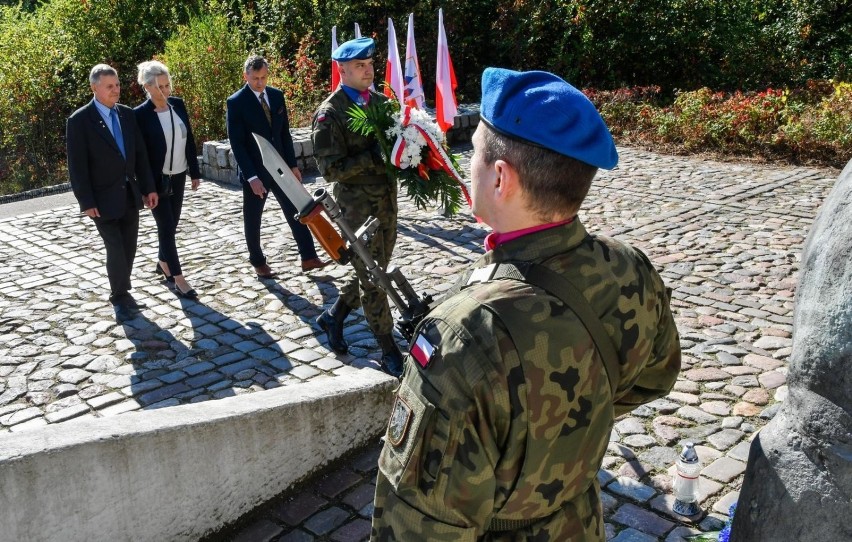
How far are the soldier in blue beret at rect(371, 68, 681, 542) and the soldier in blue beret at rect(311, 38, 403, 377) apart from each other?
3339 millimetres

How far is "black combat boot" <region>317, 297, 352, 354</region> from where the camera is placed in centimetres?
577

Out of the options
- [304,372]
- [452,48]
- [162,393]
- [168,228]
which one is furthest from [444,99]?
[452,48]

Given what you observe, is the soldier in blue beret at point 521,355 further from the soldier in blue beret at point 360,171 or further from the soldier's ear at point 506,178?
the soldier in blue beret at point 360,171

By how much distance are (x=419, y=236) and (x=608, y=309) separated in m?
6.68

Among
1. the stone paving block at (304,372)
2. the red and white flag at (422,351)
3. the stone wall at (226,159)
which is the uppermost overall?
A: the red and white flag at (422,351)

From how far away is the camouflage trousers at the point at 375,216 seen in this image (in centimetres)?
530

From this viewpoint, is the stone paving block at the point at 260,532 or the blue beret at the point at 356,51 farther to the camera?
the blue beret at the point at 356,51

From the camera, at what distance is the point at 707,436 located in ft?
14.8

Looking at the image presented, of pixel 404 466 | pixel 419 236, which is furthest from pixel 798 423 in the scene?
pixel 419 236

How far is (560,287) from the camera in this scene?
185 cm

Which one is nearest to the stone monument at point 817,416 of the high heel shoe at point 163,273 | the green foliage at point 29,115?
the high heel shoe at point 163,273

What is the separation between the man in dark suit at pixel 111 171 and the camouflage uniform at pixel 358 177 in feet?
6.78

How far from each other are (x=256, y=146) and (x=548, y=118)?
5.86m

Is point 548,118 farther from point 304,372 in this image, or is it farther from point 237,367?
point 237,367
